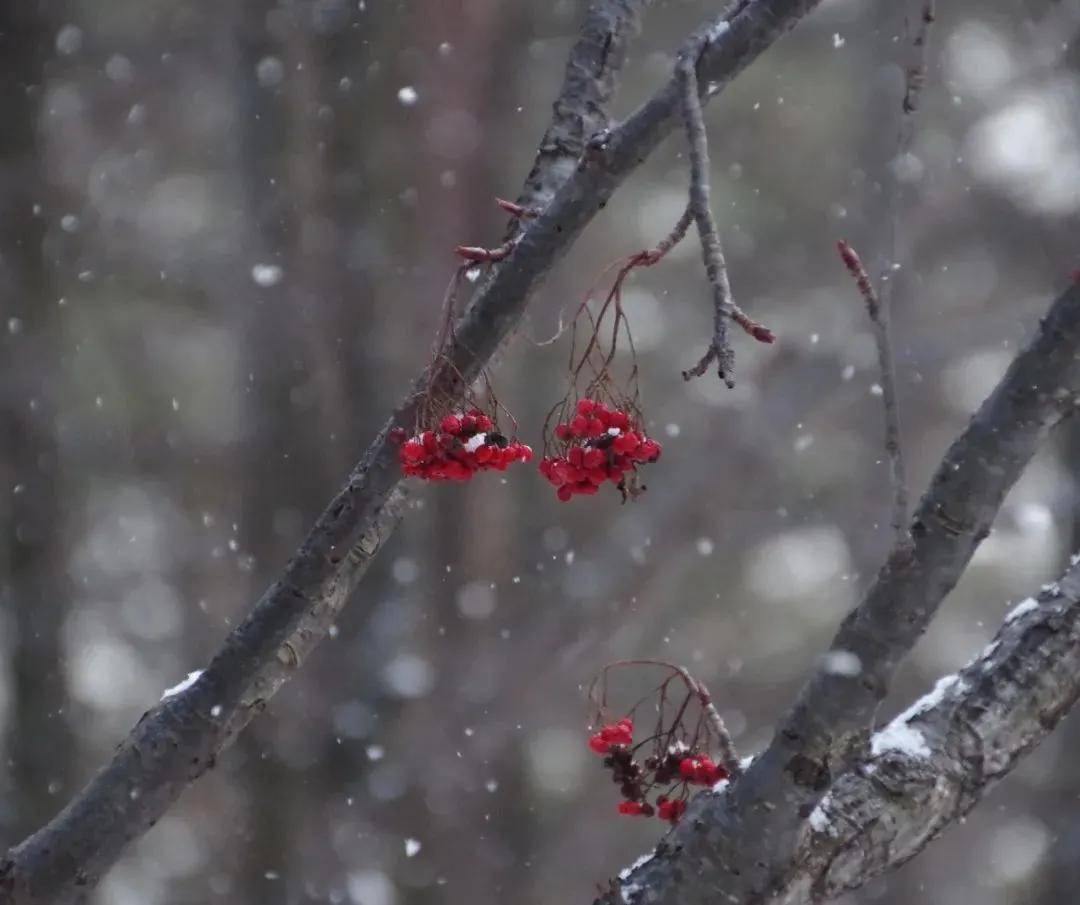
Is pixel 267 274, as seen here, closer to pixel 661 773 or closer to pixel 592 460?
pixel 661 773

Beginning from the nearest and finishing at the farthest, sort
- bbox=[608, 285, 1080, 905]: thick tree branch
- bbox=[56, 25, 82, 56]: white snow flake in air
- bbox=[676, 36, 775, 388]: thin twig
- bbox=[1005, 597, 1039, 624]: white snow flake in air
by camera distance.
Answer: bbox=[676, 36, 775, 388]: thin twig
bbox=[608, 285, 1080, 905]: thick tree branch
bbox=[1005, 597, 1039, 624]: white snow flake in air
bbox=[56, 25, 82, 56]: white snow flake in air

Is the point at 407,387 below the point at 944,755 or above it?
above

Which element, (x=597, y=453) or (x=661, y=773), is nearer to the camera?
(x=597, y=453)

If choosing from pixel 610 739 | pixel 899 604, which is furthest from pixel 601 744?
pixel 899 604

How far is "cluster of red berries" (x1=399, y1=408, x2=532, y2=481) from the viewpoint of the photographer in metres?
1.47

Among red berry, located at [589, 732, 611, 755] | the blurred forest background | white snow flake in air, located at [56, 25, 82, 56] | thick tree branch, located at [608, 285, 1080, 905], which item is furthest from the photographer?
white snow flake in air, located at [56, 25, 82, 56]

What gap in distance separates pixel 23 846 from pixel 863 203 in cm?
609

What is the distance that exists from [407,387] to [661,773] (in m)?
3.87

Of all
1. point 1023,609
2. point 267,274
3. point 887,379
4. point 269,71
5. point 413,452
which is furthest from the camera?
point 269,71

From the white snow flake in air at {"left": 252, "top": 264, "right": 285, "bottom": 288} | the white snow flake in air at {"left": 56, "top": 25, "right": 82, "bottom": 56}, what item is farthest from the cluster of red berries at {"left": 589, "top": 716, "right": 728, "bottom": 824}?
the white snow flake in air at {"left": 56, "top": 25, "right": 82, "bottom": 56}

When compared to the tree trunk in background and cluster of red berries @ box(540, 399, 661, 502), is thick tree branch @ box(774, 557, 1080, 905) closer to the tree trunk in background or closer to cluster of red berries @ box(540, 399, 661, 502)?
cluster of red berries @ box(540, 399, 661, 502)

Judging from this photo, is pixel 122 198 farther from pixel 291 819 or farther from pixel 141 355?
pixel 291 819

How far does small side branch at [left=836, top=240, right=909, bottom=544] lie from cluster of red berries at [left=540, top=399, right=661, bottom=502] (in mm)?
289

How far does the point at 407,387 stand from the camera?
536 centimetres
